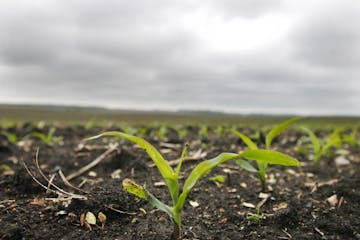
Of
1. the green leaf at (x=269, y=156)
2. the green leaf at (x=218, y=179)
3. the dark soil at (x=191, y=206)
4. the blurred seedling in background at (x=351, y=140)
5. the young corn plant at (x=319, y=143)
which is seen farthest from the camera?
the blurred seedling in background at (x=351, y=140)

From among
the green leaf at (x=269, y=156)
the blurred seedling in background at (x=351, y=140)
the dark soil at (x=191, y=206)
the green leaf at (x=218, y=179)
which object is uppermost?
the green leaf at (x=269, y=156)

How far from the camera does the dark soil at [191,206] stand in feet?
6.41

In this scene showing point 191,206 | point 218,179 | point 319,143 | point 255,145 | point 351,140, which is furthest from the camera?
point 351,140

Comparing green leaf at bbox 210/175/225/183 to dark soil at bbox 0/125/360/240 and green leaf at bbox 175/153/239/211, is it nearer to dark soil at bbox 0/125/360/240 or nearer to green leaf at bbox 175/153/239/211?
dark soil at bbox 0/125/360/240

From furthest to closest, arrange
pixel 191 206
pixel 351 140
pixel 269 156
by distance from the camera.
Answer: pixel 351 140 → pixel 191 206 → pixel 269 156

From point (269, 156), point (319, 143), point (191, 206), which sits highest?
point (269, 156)

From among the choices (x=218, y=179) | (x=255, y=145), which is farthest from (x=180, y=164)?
(x=218, y=179)

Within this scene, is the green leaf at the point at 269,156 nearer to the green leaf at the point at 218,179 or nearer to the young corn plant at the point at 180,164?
the young corn plant at the point at 180,164

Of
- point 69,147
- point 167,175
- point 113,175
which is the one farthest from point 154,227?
point 69,147

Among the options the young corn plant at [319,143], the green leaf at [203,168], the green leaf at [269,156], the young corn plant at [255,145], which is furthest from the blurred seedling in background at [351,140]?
the green leaf at [203,168]

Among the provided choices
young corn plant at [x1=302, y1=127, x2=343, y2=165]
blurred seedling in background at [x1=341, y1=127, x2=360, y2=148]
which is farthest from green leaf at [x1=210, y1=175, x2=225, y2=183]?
blurred seedling in background at [x1=341, y1=127, x2=360, y2=148]

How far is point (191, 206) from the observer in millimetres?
2391

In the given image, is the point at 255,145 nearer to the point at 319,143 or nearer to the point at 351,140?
the point at 319,143

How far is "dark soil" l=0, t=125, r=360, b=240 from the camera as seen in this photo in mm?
1955
